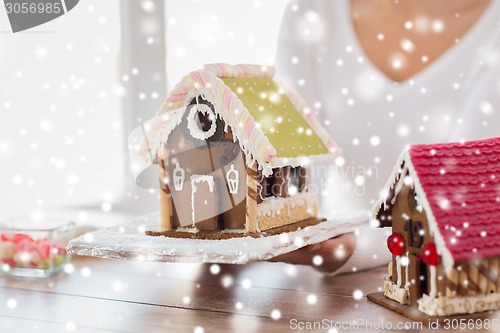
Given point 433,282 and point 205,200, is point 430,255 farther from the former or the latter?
point 205,200

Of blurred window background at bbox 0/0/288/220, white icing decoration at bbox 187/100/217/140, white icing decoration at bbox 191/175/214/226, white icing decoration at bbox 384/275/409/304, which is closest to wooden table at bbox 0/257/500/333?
white icing decoration at bbox 384/275/409/304

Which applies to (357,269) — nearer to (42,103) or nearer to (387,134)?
(387,134)

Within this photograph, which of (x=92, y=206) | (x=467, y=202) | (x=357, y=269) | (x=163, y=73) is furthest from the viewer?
(x=92, y=206)

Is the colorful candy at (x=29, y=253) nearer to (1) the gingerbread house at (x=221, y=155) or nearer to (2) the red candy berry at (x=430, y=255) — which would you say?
(1) the gingerbread house at (x=221, y=155)

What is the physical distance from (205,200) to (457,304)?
16.1 inches

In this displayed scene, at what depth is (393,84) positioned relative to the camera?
4.77 ft

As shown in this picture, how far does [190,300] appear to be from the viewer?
109cm

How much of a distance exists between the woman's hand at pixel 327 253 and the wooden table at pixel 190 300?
27 mm

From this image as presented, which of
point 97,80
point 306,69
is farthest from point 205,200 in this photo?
point 97,80

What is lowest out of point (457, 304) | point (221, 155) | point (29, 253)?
point (457, 304)

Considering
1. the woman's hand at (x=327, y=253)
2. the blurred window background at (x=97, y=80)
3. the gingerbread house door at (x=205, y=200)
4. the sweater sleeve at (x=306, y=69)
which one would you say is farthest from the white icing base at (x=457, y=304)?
the blurred window background at (x=97, y=80)

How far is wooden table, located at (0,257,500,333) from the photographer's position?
963mm

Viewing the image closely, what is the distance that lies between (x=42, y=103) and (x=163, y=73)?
1.12 ft

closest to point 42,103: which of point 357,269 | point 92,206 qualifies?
point 92,206
